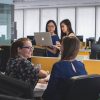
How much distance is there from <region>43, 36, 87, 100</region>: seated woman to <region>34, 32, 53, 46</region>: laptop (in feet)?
9.10

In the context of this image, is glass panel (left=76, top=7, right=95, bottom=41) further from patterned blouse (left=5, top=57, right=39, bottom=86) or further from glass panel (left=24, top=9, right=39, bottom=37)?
patterned blouse (left=5, top=57, right=39, bottom=86)

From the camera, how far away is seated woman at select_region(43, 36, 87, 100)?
285cm

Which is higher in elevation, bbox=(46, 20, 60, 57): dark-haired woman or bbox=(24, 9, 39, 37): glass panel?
bbox=(24, 9, 39, 37): glass panel

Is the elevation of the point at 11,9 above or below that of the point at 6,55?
above

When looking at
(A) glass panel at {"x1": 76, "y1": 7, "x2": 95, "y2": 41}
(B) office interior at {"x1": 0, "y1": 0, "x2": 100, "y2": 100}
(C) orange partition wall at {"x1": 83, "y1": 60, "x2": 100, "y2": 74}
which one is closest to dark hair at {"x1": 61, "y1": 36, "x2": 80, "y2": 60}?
(C) orange partition wall at {"x1": 83, "y1": 60, "x2": 100, "y2": 74}

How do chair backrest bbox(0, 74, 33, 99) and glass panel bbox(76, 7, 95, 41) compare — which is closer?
chair backrest bbox(0, 74, 33, 99)

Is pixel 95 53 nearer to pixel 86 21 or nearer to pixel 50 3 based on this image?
pixel 86 21

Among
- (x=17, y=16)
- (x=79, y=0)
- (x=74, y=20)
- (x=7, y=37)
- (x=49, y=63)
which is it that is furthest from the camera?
(x=17, y=16)

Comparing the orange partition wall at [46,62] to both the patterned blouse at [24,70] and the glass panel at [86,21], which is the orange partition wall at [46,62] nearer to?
the patterned blouse at [24,70]

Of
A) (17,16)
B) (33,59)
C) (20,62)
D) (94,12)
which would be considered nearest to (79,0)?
(94,12)

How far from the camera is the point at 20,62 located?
304 centimetres

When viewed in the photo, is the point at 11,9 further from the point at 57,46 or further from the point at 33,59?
the point at 33,59

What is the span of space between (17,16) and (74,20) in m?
2.89

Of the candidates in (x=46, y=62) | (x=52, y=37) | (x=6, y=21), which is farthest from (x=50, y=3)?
(x=46, y=62)
